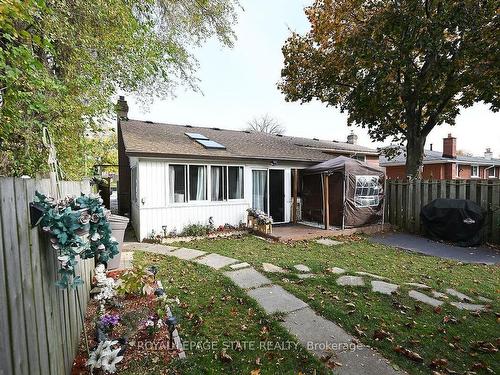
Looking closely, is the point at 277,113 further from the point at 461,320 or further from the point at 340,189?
the point at 461,320

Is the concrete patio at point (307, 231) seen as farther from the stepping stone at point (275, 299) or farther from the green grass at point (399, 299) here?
the stepping stone at point (275, 299)

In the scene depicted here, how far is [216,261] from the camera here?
6102 millimetres

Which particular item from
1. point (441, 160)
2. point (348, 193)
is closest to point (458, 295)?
point (348, 193)

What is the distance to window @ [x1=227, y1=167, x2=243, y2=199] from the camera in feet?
32.4

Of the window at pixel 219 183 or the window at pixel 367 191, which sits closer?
the window at pixel 219 183

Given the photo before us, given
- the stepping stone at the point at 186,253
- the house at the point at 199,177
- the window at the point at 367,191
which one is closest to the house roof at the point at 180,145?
the house at the point at 199,177

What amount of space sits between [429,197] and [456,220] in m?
1.60

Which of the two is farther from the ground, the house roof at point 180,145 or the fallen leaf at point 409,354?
Result: the house roof at point 180,145

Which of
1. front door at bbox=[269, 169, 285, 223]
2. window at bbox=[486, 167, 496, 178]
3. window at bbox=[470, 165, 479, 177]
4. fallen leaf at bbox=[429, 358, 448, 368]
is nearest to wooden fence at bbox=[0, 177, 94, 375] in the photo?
fallen leaf at bbox=[429, 358, 448, 368]

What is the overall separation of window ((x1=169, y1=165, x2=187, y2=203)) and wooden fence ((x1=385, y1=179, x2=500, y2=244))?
8.37m

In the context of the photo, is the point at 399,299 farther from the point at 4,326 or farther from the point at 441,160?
the point at 441,160

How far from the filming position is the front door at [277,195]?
11.1 metres

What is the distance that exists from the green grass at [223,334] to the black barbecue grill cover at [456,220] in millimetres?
7843

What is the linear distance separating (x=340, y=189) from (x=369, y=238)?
2034 mm
